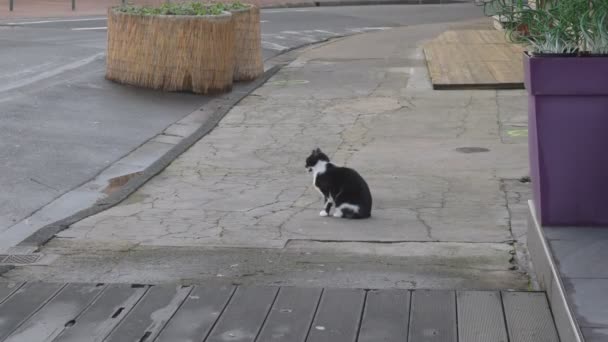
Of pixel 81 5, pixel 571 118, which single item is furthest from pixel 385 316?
pixel 81 5

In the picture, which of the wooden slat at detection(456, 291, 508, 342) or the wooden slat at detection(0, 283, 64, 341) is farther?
the wooden slat at detection(0, 283, 64, 341)

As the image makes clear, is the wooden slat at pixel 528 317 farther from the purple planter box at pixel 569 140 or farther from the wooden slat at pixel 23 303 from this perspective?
the wooden slat at pixel 23 303

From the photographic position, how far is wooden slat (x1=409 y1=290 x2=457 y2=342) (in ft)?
Result: 20.5

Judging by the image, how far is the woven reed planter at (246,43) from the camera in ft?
59.9

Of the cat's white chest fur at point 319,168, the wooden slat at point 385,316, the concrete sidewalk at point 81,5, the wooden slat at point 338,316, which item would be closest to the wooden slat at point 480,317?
the wooden slat at point 385,316

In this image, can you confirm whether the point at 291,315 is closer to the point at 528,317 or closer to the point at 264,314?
the point at 264,314

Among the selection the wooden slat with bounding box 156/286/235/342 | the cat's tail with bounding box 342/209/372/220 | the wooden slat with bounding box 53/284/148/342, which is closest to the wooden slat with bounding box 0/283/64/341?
the wooden slat with bounding box 53/284/148/342

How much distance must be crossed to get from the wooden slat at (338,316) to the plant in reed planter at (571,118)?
1.39 meters

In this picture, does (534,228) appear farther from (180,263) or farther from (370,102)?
(370,102)

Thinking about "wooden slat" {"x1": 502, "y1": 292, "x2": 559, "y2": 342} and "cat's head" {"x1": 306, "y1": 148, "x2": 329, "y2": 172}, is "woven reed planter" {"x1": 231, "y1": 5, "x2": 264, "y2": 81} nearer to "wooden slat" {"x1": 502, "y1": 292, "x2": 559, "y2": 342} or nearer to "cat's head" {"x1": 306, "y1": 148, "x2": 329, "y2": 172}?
"cat's head" {"x1": 306, "y1": 148, "x2": 329, "y2": 172}

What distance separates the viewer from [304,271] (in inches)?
302

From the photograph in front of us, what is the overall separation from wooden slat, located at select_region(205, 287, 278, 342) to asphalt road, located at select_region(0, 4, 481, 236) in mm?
3147

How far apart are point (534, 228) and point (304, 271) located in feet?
A: 5.15

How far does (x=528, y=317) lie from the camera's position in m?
→ 6.47
